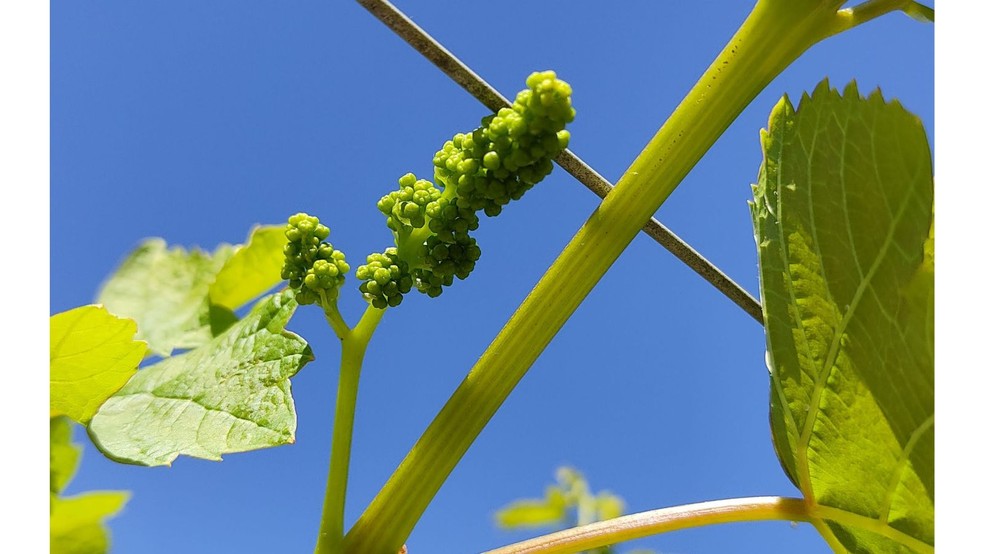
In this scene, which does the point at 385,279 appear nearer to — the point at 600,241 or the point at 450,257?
the point at 450,257

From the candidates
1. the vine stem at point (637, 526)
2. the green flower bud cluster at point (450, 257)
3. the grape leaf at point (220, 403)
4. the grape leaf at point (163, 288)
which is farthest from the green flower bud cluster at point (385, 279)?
the grape leaf at point (163, 288)

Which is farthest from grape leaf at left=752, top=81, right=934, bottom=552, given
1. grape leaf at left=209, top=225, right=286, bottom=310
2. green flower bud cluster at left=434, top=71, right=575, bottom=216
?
grape leaf at left=209, top=225, right=286, bottom=310

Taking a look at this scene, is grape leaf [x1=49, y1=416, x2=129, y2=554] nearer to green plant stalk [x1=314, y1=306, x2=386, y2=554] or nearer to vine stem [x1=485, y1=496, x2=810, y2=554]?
green plant stalk [x1=314, y1=306, x2=386, y2=554]

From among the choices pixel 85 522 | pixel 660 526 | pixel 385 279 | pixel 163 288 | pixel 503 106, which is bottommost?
pixel 660 526

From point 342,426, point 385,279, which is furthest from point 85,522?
point 385,279

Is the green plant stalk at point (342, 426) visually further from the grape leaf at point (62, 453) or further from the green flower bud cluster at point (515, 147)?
the grape leaf at point (62, 453)

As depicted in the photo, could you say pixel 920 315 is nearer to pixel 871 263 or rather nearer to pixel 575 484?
pixel 871 263
